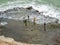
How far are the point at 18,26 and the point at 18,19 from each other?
6.49 ft

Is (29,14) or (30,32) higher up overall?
(30,32)

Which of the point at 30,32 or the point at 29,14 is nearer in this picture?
the point at 30,32

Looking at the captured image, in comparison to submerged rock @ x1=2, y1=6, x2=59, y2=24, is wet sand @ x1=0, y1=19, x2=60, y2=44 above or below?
above

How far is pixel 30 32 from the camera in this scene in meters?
11.8

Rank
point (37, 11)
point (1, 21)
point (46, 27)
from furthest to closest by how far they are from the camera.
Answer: point (37, 11) → point (1, 21) → point (46, 27)

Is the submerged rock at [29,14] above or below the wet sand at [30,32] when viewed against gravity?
below

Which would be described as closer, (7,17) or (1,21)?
(1,21)

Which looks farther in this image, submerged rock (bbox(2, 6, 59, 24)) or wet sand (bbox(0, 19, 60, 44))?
submerged rock (bbox(2, 6, 59, 24))

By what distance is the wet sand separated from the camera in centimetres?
1076

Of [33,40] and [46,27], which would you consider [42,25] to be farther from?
[33,40]

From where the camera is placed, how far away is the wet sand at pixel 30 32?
10758 mm

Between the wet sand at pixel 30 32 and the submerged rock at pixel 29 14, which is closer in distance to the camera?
the wet sand at pixel 30 32

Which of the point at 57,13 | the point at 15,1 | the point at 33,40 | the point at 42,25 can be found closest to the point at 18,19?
the point at 42,25

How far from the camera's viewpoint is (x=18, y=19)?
49.5 ft
